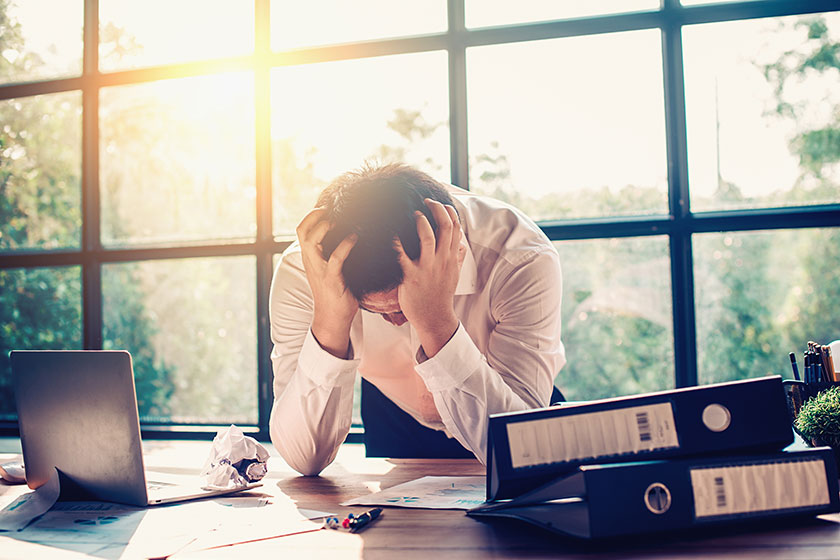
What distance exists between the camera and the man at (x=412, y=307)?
4.28ft

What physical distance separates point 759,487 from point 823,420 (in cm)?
38

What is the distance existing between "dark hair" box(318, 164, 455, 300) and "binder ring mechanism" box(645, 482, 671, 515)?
65 centimetres

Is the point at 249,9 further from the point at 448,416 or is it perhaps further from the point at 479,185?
the point at 448,416

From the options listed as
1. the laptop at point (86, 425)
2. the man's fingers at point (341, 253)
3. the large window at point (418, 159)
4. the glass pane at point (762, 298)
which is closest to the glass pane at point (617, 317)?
the large window at point (418, 159)

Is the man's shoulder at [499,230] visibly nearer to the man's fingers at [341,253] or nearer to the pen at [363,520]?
the man's fingers at [341,253]

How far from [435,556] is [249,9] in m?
2.38

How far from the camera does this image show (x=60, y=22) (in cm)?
285

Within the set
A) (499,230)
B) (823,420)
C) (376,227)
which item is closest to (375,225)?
(376,227)

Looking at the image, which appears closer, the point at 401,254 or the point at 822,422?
the point at 822,422

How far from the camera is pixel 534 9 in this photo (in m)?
2.36

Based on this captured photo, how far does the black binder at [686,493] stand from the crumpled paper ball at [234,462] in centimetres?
62

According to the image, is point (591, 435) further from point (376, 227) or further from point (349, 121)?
point (349, 121)

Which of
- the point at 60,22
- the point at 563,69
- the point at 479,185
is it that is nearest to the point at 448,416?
the point at 479,185

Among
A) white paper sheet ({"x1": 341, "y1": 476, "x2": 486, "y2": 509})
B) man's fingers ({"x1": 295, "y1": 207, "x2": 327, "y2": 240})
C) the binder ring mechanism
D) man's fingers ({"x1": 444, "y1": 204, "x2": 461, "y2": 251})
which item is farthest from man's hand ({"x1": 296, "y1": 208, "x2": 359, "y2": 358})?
the binder ring mechanism
